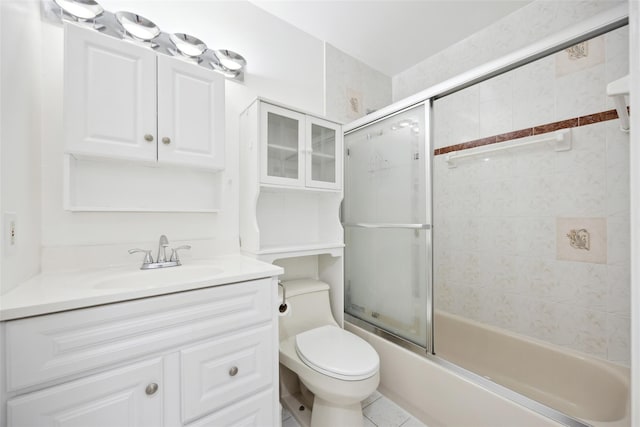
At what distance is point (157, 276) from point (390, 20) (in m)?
2.14

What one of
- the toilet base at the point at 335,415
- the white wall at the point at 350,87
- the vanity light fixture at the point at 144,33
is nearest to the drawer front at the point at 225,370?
the toilet base at the point at 335,415

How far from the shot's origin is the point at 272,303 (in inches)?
42.9

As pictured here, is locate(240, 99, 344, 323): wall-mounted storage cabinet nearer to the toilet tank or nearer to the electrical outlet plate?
the toilet tank

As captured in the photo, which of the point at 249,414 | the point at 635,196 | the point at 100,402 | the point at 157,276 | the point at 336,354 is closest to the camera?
the point at 635,196

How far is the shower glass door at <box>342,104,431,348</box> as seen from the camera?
1.48 metres

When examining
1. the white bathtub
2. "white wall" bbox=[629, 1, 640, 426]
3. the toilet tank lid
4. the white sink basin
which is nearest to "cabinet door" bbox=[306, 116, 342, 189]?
the toilet tank lid

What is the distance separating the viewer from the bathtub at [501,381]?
1.17m

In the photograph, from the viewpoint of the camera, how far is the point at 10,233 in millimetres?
775

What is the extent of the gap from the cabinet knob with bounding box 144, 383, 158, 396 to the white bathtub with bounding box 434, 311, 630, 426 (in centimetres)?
172

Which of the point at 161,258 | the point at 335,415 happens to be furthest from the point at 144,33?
the point at 335,415

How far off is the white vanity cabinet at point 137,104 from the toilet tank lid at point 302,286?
2.76 ft

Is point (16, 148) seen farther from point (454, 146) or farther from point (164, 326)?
point (454, 146)

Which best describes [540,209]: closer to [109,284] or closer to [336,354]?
[336,354]

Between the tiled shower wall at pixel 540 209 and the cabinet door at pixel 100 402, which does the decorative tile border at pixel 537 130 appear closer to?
the tiled shower wall at pixel 540 209
